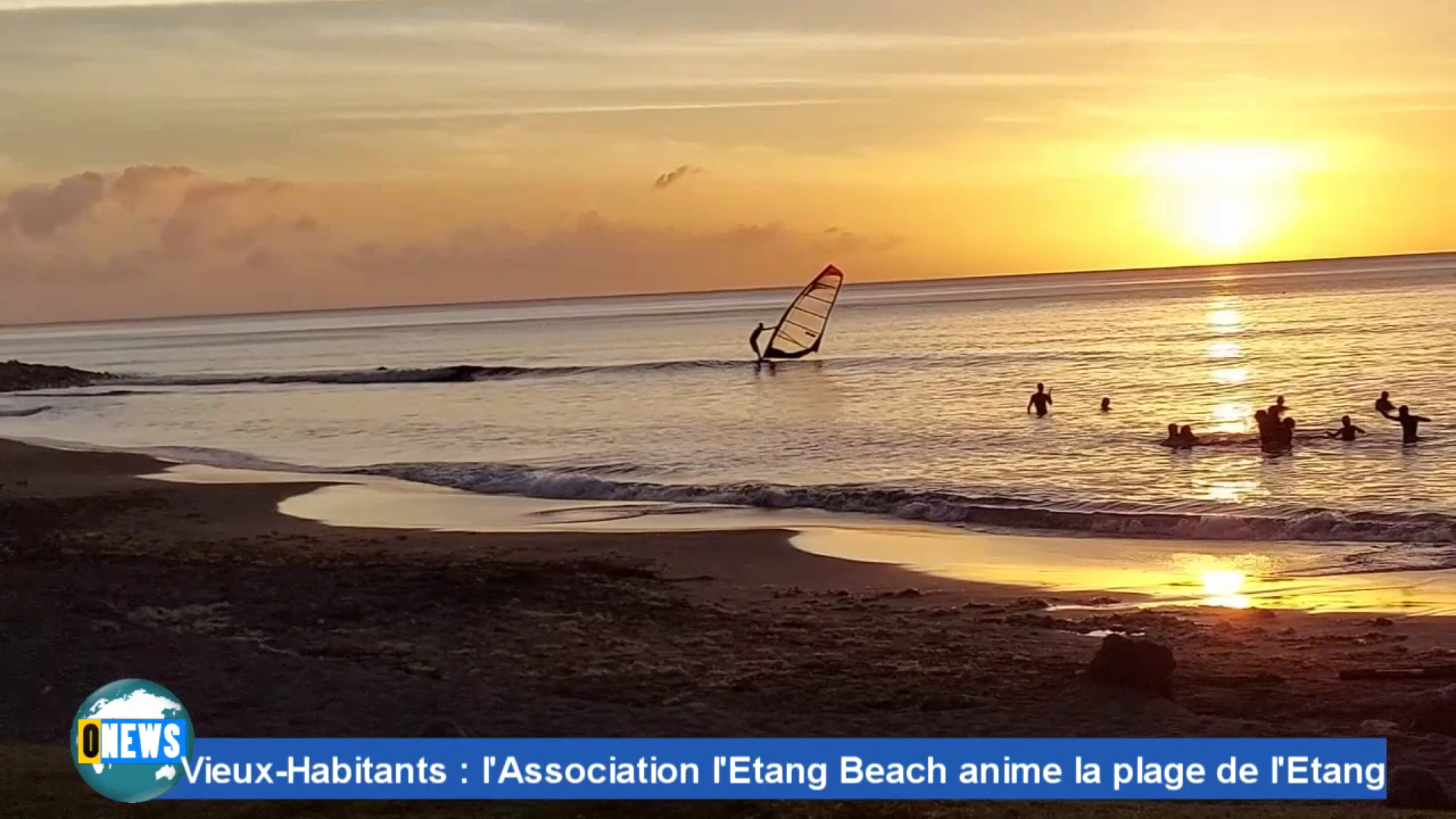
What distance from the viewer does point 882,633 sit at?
37.6 feet

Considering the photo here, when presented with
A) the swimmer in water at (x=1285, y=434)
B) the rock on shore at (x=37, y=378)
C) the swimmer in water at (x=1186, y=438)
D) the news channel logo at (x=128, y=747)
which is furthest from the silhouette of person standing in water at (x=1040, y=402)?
the rock on shore at (x=37, y=378)

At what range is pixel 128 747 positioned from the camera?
6043 mm

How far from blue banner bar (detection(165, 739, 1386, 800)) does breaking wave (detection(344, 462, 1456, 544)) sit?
34.4ft

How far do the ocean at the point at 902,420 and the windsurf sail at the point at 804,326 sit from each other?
1572 millimetres

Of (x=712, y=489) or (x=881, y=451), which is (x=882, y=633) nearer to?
(x=712, y=489)

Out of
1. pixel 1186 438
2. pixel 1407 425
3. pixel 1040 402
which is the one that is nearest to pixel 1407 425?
pixel 1407 425

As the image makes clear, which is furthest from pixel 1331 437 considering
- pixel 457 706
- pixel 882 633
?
pixel 457 706

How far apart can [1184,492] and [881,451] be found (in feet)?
27.5

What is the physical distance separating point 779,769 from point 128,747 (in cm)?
300

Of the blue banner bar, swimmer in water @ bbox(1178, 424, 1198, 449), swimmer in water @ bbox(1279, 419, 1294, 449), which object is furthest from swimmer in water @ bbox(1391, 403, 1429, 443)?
the blue banner bar

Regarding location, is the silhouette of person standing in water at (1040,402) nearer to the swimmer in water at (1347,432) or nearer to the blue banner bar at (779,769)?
the swimmer in water at (1347,432)

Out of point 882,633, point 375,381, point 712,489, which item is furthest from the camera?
point 375,381

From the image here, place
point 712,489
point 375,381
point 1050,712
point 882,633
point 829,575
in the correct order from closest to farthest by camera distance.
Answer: point 1050,712 → point 882,633 → point 829,575 → point 712,489 → point 375,381

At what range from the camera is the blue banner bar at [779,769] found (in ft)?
21.3
